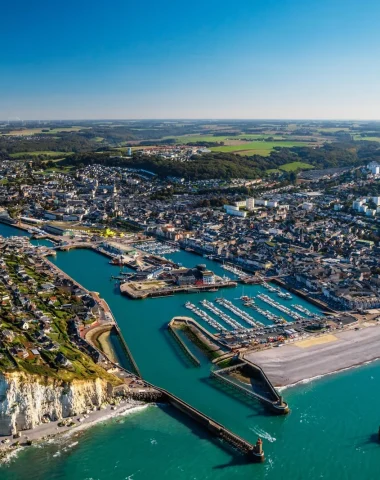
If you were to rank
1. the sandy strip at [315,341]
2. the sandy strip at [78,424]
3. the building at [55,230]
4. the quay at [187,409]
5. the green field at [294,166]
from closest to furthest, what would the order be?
1. the quay at [187,409]
2. the sandy strip at [78,424]
3. the sandy strip at [315,341]
4. the building at [55,230]
5. the green field at [294,166]

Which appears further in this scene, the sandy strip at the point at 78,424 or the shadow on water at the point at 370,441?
the shadow on water at the point at 370,441

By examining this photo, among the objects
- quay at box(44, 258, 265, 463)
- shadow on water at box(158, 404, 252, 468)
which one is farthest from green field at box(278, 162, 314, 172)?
shadow on water at box(158, 404, 252, 468)

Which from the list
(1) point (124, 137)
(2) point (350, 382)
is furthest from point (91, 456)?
(1) point (124, 137)

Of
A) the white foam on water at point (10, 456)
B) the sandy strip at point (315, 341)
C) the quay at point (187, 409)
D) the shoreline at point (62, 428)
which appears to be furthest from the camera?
the sandy strip at point (315, 341)

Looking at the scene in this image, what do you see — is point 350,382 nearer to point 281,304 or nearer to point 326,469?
point 326,469

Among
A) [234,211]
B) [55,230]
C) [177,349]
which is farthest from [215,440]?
[234,211]

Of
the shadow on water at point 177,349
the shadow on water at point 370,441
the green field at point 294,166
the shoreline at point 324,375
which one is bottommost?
the shadow on water at point 370,441

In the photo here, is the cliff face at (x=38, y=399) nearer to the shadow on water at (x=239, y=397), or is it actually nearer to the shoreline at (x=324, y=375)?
the shadow on water at (x=239, y=397)

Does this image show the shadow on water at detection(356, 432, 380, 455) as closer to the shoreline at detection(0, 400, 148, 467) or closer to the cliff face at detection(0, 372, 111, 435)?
the shoreline at detection(0, 400, 148, 467)

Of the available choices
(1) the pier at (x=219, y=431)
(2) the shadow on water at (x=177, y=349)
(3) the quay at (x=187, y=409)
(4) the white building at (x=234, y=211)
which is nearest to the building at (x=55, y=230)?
(4) the white building at (x=234, y=211)
